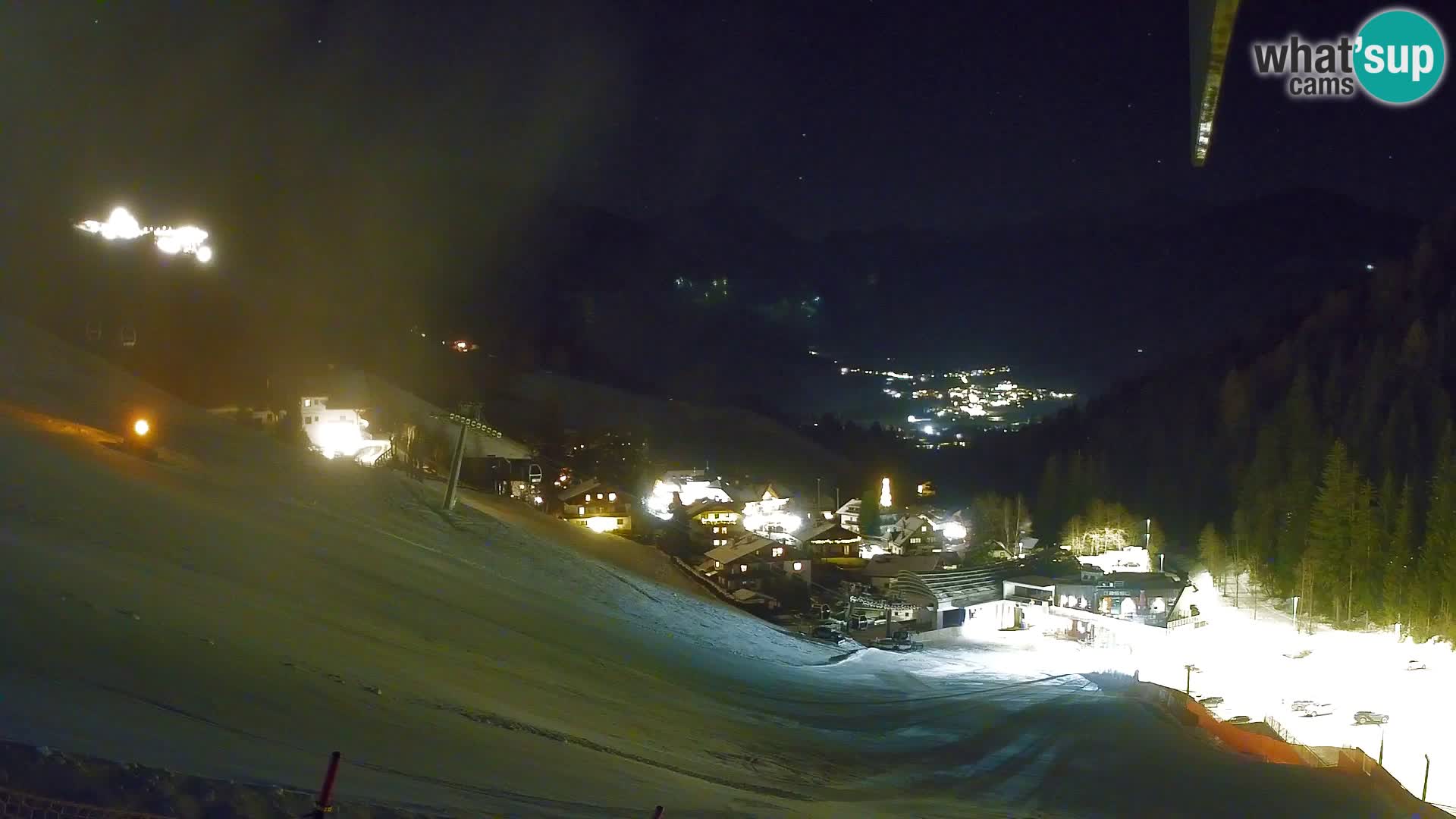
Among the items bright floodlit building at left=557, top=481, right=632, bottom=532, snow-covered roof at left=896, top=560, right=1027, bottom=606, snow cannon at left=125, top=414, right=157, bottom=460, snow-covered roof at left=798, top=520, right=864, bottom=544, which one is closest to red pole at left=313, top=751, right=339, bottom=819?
snow cannon at left=125, top=414, right=157, bottom=460

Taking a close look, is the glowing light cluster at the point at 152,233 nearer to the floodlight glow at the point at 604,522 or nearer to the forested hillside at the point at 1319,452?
the floodlight glow at the point at 604,522

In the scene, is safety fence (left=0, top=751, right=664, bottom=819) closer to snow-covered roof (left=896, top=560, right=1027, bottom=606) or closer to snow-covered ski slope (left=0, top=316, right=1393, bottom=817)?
snow-covered ski slope (left=0, top=316, right=1393, bottom=817)

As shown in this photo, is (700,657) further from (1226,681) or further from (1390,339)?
(1390,339)

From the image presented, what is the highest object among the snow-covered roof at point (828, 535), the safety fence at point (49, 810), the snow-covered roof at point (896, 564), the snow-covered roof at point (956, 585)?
the snow-covered roof at point (828, 535)

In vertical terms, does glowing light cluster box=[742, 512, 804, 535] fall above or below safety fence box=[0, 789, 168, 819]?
above

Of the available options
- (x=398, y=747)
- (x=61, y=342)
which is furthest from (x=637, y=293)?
(x=398, y=747)

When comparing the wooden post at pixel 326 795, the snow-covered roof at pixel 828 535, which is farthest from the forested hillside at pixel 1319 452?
the wooden post at pixel 326 795
